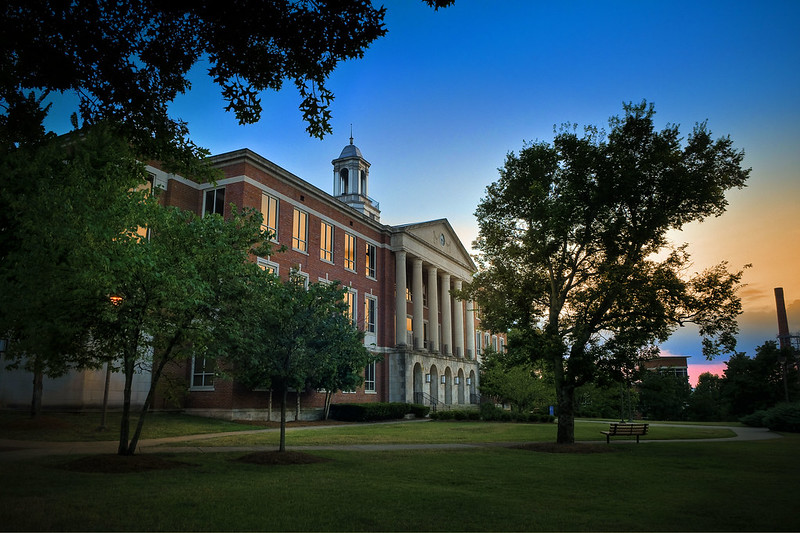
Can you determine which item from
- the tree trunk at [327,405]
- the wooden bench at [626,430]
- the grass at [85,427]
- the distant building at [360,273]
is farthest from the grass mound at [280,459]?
the tree trunk at [327,405]

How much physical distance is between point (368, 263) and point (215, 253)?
3014 cm

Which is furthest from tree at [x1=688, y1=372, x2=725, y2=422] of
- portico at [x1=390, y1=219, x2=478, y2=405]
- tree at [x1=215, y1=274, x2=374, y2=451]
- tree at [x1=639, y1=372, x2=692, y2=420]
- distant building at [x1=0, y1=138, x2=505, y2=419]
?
tree at [x1=215, y1=274, x2=374, y2=451]

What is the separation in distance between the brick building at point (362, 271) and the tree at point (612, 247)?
966cm

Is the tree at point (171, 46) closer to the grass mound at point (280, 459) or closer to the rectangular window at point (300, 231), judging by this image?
the grass mound at point (280, 459)

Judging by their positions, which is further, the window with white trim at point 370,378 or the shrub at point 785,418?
the window with white trim at point 370,378

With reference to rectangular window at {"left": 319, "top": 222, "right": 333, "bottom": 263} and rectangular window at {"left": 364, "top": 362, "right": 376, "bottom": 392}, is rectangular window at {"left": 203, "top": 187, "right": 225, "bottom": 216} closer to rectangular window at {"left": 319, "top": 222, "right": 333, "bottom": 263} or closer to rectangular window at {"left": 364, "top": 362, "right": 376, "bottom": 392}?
rectangular window at {"left": 319, "top": 222, "right": 333, "bottom": 263}

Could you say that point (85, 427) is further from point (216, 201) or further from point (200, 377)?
point (216, 201)

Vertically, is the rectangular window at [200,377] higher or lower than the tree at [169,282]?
lower

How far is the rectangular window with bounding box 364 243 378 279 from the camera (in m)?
43.3

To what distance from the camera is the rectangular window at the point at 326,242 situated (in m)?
37.5

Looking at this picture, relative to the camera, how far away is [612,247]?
777 inches

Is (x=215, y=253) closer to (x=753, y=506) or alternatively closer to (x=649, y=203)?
(x=753, y=506)

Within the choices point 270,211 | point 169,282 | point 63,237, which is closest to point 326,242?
point 270,211

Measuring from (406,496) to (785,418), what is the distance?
26987 millimetres
